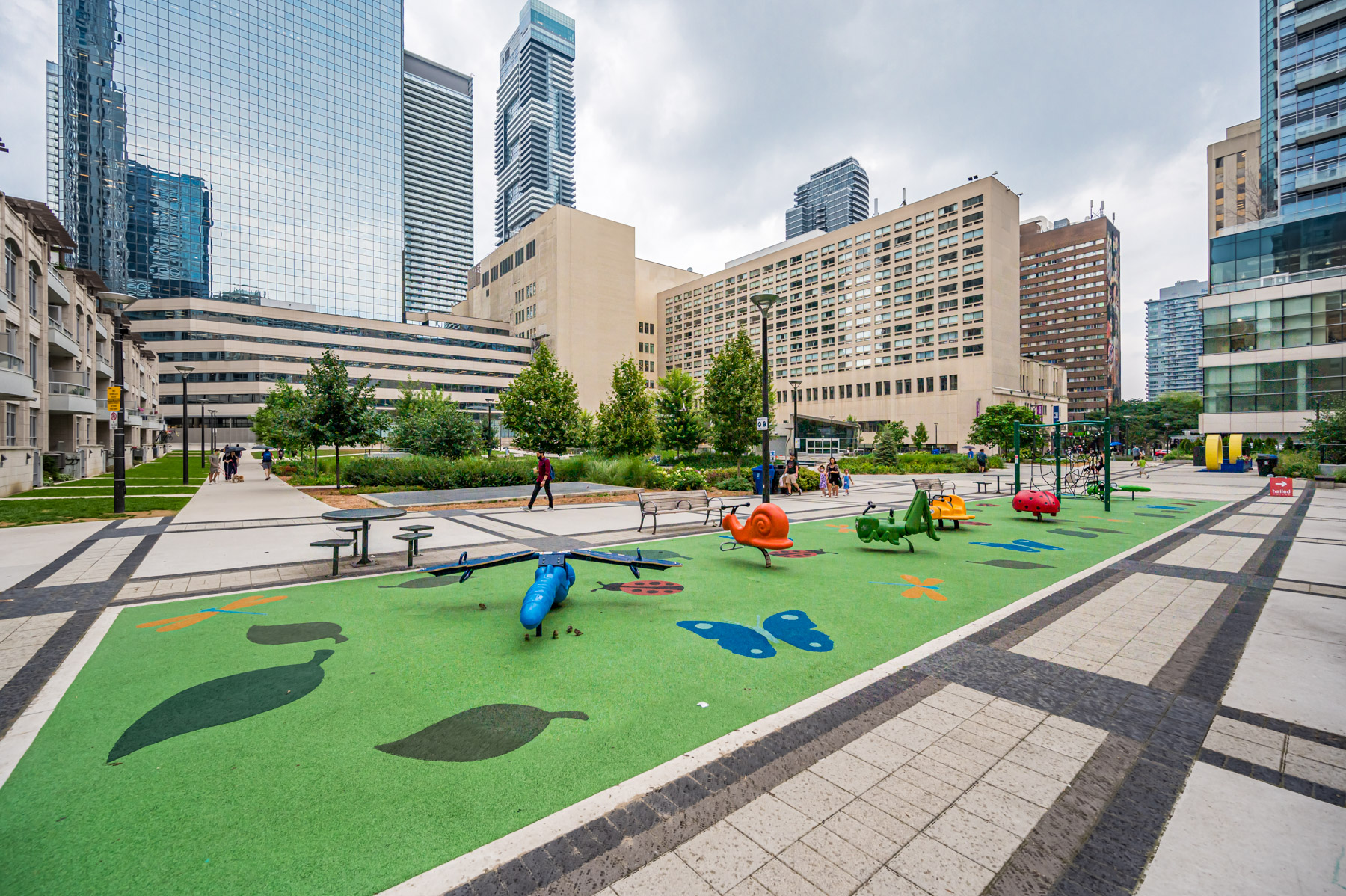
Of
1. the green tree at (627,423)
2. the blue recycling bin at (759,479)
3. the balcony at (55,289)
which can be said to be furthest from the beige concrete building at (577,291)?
the blue recycling bin at (759,479)

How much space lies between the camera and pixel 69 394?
2911cm

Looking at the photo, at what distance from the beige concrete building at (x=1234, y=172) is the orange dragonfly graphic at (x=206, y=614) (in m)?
139

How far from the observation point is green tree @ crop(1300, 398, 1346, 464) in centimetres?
3278

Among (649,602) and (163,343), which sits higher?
(163,343)

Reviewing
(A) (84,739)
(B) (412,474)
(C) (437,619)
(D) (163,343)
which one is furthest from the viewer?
(D) (163,343)

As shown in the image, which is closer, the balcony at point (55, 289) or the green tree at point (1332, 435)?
the balcony at point (55, 289)

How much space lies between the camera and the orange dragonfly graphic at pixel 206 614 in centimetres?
639

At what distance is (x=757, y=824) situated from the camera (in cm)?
305

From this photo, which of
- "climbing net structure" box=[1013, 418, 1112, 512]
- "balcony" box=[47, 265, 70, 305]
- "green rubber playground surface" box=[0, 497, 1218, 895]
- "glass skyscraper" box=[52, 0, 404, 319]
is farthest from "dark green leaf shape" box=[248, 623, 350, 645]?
"glass skyscraper" box=[52, 0, 404, 319]

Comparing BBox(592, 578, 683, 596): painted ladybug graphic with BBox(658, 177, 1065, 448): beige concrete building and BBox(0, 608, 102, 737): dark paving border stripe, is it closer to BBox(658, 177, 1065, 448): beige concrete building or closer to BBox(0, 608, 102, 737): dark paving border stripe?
BBox(0, 608, 102, 737): dark paving border stripe

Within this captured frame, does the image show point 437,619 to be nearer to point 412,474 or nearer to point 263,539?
point 263,539

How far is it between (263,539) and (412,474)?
1262 centimetres

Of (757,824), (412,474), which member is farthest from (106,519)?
(757,824)

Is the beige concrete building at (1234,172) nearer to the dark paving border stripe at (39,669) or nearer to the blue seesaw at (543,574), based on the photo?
the blue seesaw at (543,574)
